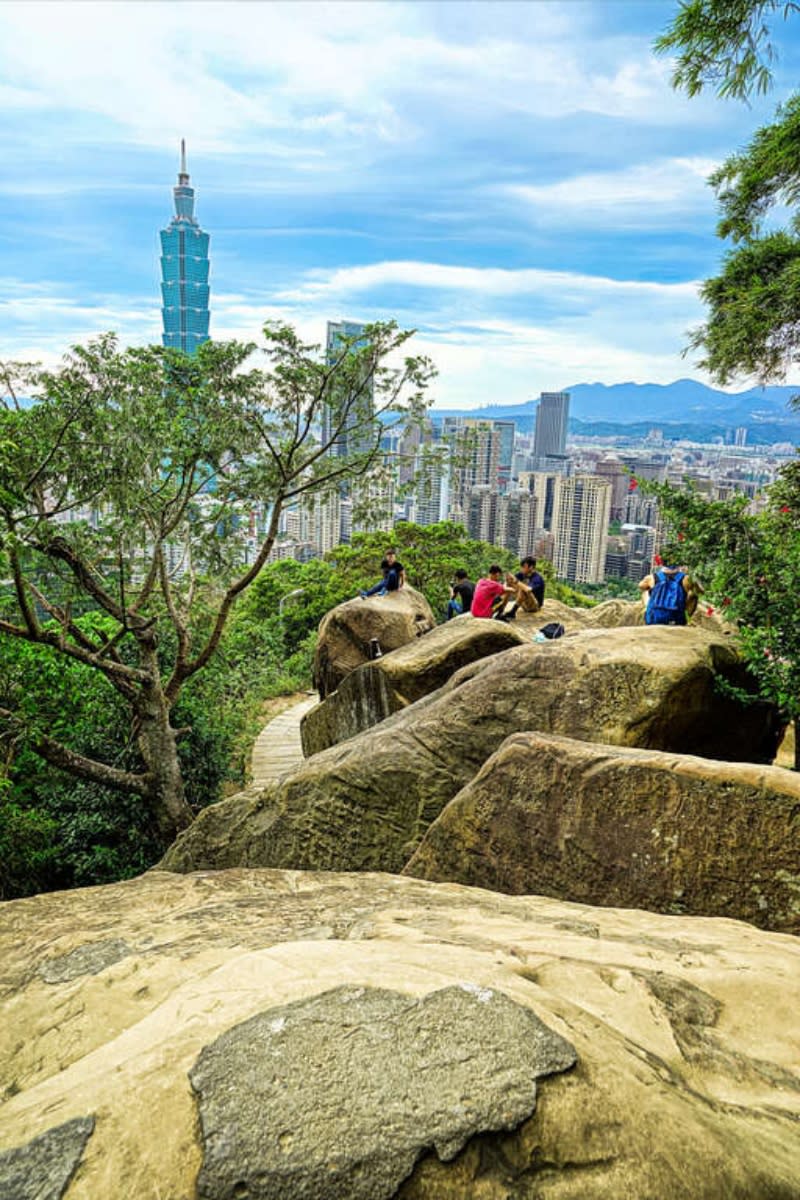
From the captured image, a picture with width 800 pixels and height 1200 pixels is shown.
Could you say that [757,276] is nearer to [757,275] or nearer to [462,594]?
[757,275]

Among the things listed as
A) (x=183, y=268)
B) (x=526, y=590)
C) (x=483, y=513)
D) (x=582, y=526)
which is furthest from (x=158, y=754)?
(x=183, y=268)

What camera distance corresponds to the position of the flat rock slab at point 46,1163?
175cm

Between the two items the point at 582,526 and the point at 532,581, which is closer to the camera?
the point at 532,581

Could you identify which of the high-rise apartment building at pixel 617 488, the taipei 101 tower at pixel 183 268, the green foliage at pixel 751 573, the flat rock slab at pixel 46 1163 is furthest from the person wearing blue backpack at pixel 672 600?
the taipei 101 tower at pixel 183 268

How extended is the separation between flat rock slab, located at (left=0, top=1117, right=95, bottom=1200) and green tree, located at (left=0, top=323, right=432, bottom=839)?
5806 millimetres

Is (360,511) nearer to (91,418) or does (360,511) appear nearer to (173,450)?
(173,450)

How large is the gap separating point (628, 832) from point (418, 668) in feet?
15.9

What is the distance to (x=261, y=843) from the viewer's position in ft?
21.0

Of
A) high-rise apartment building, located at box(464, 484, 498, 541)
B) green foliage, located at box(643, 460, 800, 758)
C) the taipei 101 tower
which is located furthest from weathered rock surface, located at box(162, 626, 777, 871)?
the taipei 101 tower

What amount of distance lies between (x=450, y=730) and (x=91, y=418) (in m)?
5.42

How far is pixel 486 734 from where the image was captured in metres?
6.21

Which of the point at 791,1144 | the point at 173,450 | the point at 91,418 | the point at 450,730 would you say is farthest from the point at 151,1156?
the point at 173,450

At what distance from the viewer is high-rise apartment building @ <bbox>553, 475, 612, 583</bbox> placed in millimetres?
67688

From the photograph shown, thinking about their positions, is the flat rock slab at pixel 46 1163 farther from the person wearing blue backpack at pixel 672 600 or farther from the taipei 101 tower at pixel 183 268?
the taipei 101 tower at pixel 183 268
